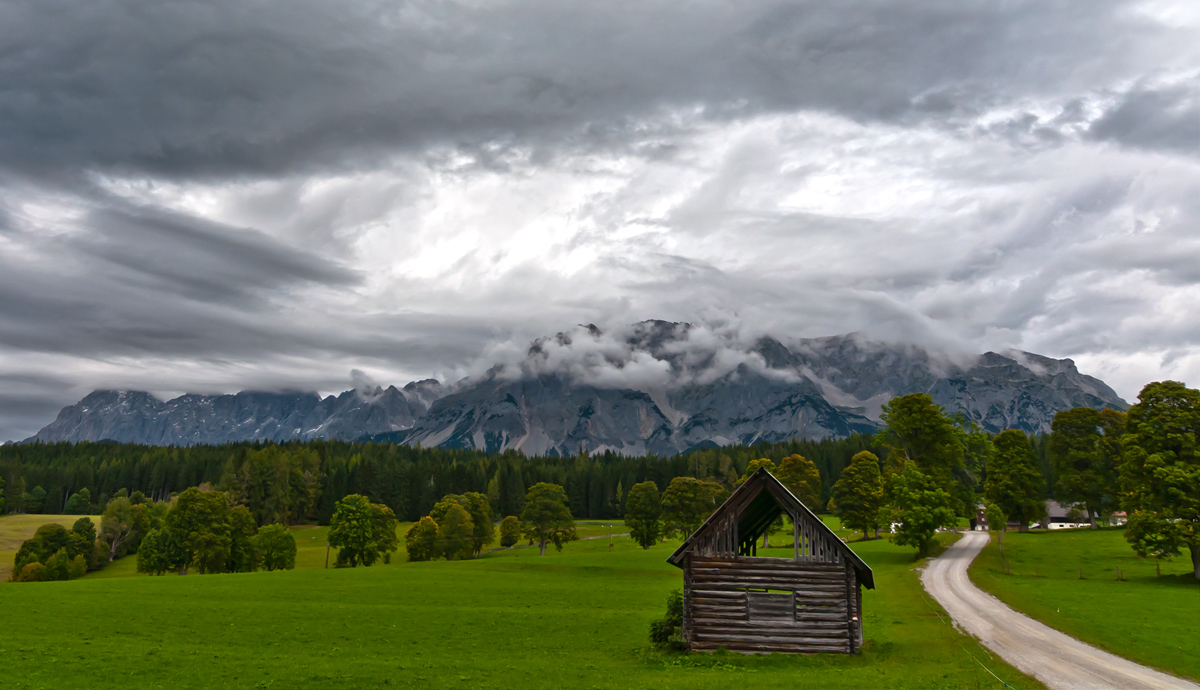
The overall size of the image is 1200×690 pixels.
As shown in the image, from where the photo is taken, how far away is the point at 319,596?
54.3 meters

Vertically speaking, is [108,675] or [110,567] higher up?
[108,675]

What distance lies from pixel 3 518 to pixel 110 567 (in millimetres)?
69076

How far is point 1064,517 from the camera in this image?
130 m

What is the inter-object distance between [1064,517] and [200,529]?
15198 centimetres

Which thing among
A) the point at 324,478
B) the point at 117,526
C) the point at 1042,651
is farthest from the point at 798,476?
the point at 324,478

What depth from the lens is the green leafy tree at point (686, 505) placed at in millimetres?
109375

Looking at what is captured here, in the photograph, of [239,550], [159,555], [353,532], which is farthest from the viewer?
[353,532]

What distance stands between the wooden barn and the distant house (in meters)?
92.2

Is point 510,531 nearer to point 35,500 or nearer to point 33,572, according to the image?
point 33,572

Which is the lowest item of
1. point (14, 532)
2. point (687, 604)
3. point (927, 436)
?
point (14, 532)

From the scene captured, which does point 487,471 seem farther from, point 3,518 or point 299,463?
point 3,518

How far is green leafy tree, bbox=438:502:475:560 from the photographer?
10531 centimetres

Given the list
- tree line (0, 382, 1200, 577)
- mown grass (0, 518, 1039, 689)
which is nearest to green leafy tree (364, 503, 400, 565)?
tree line (0, 382, 1200, 577)

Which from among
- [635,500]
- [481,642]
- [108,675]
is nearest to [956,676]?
[481,642]
